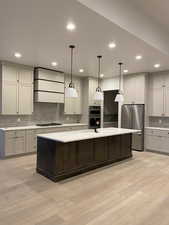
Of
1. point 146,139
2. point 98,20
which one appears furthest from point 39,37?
point 146,139

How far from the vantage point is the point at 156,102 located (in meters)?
6.02

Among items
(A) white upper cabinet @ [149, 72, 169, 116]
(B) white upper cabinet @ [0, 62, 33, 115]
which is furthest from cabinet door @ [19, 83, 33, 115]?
(A) white upper cabinet @ [149, 72, 169, 116]

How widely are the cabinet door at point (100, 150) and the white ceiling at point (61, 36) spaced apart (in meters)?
2.16

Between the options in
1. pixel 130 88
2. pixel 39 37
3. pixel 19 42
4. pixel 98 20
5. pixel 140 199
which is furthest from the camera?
pixel 130 88

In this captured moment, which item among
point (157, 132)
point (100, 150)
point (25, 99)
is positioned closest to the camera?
point (100, 150)

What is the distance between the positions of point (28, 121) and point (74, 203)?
3.88 metres

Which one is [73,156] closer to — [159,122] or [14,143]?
[14,143]

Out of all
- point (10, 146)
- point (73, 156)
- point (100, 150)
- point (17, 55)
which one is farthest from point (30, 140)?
point (17, 55)

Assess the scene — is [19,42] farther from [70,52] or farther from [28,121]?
[28,121]

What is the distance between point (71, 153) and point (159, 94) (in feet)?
13.3

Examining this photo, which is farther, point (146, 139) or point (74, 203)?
point (146, 139)

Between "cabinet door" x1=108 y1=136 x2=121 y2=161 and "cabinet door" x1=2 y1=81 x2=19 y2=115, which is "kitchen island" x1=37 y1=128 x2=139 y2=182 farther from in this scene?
"cabinet door" x1=2 y1=81 x2=19 y2=115

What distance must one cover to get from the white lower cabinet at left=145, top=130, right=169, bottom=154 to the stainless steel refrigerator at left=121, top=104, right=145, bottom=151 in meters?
0.24

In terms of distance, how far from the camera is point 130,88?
6414 mm
